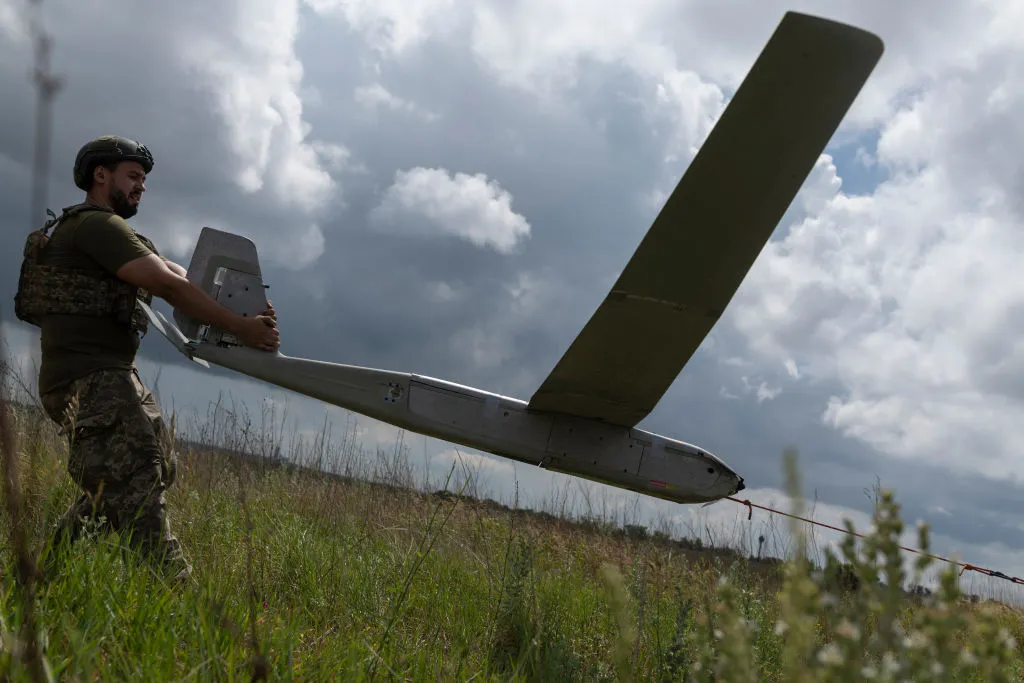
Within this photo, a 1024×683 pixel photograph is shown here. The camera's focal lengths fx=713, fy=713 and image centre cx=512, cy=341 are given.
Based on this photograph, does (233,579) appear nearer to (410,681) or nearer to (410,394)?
(410,681)

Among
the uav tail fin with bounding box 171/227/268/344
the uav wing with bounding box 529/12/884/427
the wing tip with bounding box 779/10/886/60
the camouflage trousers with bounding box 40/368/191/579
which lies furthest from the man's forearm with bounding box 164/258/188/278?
the wing tip with bounding box 779/10/886/60

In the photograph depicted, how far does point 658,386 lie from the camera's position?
4.66m

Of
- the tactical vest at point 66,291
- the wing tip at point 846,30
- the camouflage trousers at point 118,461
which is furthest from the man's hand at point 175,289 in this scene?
the wing tip at point 846,30

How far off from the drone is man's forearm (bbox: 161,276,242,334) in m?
0.46

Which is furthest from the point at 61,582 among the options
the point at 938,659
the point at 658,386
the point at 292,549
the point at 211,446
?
the point at 211,446

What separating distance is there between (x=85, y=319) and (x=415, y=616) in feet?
7.34

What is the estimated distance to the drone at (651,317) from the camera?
3299mm

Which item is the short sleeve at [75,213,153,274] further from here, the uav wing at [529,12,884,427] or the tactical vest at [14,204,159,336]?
the uav wing at [529,12,884,427]

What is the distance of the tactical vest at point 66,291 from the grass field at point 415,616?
2.34ft

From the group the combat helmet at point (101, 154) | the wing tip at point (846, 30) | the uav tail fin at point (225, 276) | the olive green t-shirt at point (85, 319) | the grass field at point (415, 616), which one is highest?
the wing tip at point (846, 30)

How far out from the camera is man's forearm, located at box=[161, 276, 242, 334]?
3520mm

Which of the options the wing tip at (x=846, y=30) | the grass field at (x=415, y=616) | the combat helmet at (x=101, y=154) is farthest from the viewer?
the combat helmet at (x=101, y=154)

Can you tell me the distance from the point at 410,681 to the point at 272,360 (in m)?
2.60

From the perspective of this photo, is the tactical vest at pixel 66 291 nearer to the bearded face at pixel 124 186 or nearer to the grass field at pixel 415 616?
the bearded face at pixel 124 186
